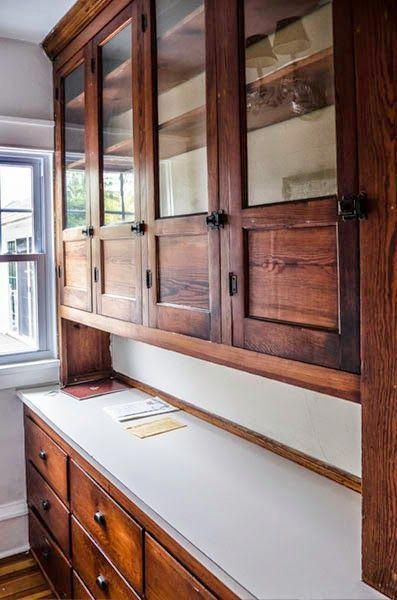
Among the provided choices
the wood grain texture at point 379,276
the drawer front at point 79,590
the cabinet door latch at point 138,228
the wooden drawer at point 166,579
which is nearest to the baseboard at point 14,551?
the drawer front at point 79,590

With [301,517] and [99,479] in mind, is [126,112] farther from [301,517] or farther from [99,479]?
[301,517]

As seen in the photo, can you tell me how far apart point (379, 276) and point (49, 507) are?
1.91m

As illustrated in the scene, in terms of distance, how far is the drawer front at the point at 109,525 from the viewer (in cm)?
155

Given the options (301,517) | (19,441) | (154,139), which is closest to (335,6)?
(154,139)

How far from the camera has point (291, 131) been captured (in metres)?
1.27

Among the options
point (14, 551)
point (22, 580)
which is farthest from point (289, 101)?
point (14, 551)

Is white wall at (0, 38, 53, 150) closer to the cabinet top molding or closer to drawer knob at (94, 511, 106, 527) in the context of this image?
the cabinet top molding

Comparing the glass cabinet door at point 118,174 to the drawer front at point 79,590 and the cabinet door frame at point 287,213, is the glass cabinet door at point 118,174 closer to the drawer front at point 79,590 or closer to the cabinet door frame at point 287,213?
the cabinet door frame at point 287,213

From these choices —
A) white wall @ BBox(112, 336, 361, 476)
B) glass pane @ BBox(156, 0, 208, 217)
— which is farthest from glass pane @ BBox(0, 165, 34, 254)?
glass pane @ BBox(156, 0, 208, 217)

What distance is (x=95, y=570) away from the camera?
6.00 ft

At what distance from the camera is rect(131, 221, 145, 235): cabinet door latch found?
187 centimetres

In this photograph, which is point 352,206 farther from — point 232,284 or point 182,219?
point 182,219

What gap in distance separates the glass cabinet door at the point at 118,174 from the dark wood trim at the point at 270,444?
19.0 inches

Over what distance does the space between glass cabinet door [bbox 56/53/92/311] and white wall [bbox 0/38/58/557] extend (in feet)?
0.39
